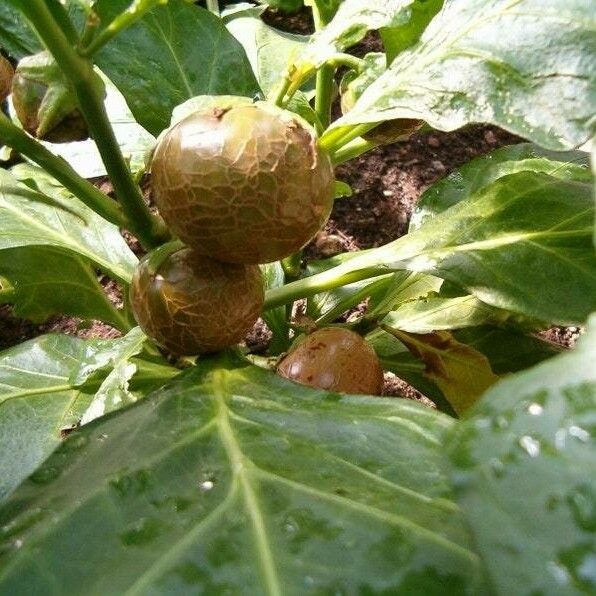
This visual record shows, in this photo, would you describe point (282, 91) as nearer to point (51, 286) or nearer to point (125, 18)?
point (125, 18)

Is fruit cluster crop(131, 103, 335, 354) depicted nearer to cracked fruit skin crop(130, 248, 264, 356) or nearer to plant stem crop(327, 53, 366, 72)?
cracked fruit skin crop(130, 248, 264, 356)

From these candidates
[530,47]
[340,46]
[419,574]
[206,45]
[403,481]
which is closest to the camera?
[419,574]

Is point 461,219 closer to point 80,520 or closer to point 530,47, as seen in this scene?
point 530,47

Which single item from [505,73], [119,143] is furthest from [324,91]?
[505,73]

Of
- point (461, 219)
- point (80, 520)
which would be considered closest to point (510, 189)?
point (461, 219)

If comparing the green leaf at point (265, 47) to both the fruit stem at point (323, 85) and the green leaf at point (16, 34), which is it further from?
the green leaf at point (16, 34)

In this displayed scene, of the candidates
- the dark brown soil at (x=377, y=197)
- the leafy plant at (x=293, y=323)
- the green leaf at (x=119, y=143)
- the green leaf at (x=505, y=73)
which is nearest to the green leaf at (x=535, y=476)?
the leafy plant at (x=293, y=323)
